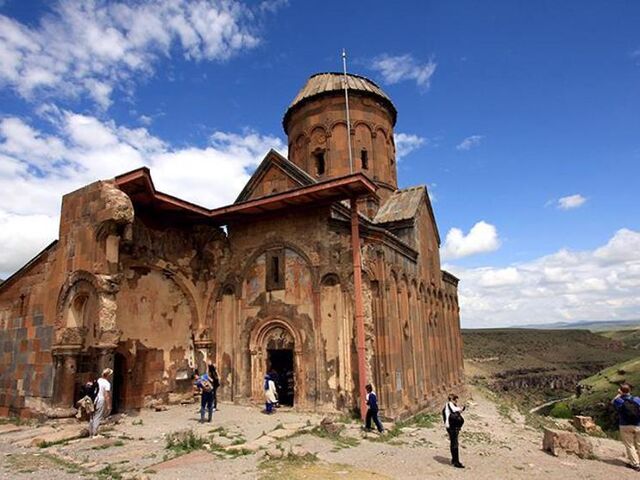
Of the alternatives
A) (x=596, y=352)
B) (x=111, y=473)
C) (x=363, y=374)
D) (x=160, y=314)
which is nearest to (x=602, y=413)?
(x=363, y=374)

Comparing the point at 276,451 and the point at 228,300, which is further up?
the point at 228,300

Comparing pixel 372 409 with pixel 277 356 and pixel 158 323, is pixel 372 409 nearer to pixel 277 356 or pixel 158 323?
pixel 277 356

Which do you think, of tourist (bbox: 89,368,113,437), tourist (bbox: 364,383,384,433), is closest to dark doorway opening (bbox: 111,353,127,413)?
tourist (bbox: 89,368,113,437)

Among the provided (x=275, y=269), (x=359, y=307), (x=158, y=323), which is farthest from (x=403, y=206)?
(x=158, y=323)

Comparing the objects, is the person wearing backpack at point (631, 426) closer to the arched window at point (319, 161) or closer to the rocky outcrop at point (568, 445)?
the rocky outcrop at point (568, 445)

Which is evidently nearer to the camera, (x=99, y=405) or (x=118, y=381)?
(x=99, y=405)

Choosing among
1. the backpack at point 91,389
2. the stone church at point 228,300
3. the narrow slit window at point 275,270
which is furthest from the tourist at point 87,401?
the narrow slit window at point 275,270

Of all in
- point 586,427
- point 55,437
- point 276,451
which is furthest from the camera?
point 586,427

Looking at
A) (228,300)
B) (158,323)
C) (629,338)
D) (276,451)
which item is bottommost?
(276,451)

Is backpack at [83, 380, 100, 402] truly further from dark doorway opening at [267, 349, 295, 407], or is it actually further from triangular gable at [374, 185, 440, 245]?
triangular gable at [374, 185, 440, 245]

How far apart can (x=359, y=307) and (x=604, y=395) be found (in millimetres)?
21003

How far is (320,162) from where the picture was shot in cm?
2086

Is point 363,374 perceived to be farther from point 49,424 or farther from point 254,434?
point 49,424

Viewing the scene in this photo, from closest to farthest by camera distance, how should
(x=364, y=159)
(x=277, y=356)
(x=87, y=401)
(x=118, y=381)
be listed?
1. (x=87, y=401)
2. (x=118, y=381)
3. (x=277, y=356)
4. (x=364, y=159)
